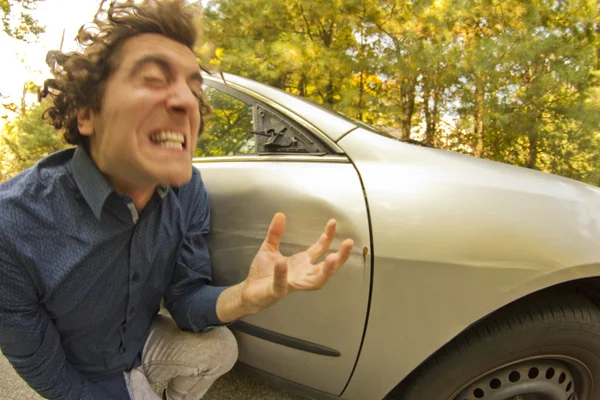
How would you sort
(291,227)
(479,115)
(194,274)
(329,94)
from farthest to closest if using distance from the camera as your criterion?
(329,94)
(479,115)
(194,274)
(291,227)

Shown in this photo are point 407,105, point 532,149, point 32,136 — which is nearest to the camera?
point 532,149

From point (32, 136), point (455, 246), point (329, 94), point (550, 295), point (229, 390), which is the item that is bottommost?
point (229, 390)

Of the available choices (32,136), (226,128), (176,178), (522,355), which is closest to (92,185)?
(176,178)

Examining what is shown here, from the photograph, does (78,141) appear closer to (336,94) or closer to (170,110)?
(170,110)

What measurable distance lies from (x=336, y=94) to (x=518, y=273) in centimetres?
569

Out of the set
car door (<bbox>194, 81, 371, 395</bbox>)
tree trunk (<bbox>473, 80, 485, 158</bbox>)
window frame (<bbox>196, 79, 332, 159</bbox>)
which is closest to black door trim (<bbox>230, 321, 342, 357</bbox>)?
car door (<bbox>194, 81, 371, 395</bbox>)

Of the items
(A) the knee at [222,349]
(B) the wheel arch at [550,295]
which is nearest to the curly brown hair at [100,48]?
(A) the knee at [222,349]

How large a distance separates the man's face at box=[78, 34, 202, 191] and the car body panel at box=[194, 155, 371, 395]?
0.35m

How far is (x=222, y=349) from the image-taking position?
55.4 inches

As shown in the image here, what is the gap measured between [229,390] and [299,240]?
1.06 meters

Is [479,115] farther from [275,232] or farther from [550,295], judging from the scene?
[275,232]

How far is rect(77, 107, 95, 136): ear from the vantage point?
106 cm

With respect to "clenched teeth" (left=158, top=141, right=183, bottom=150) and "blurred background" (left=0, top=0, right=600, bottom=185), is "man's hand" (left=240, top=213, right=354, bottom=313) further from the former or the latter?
"blurred background" (left=0, top=0, right=600, bottom=185)

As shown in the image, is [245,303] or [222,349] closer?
[245,303]
